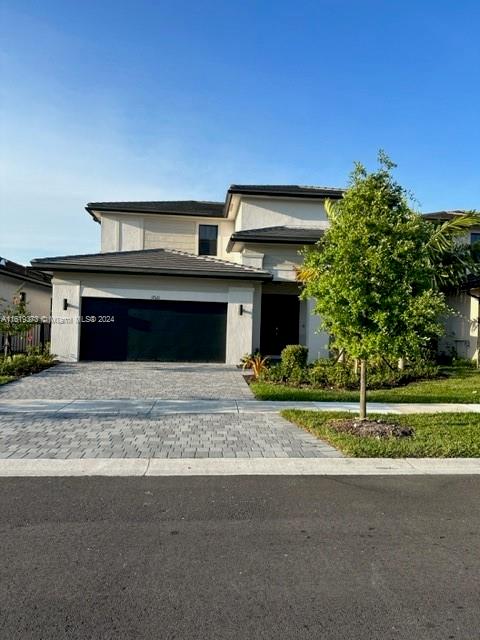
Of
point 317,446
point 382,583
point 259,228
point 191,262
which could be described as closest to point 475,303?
point 259,228

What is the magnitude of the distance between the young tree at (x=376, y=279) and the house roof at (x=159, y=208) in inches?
637

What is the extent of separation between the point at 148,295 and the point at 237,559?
14.9m

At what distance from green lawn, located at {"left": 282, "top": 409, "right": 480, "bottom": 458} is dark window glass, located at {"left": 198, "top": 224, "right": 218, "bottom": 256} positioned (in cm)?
1567

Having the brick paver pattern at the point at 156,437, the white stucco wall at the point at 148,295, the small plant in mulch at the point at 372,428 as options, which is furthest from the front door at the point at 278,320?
the small plant in mulch at the point at 372,428

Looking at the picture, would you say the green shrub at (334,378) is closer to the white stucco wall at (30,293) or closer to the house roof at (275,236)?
the house roof at (275,236)

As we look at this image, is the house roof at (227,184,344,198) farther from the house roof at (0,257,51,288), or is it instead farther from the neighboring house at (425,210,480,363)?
the house roof at (0,257,51,288)

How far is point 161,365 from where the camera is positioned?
1717 cm

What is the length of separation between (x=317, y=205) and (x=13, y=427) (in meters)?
16.4

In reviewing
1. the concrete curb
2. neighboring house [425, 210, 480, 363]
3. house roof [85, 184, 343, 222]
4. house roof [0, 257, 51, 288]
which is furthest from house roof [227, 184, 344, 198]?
the concrete curb

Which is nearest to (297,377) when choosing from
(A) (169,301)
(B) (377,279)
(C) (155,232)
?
(B) (377,279)

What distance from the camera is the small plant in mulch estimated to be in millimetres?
7586

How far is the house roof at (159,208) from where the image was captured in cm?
2353

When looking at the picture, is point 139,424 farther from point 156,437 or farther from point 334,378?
point 334,378

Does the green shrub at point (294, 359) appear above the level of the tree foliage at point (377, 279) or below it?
below
